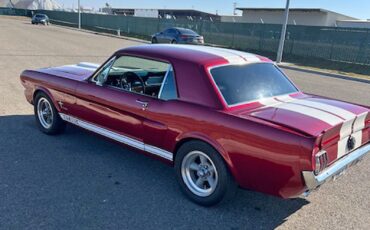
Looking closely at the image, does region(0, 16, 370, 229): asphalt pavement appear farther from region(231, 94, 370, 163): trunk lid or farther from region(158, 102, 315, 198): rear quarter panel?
region(231, 94, 370, 163): trunk lid

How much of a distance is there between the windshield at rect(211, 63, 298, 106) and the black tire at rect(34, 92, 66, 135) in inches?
104

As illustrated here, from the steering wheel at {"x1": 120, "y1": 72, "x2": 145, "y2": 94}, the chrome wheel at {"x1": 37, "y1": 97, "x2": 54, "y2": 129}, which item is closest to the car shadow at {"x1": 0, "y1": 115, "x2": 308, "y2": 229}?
the chrome wheel at {"x1": 37, "y1": 97, "x2": 54, "y2": 129}

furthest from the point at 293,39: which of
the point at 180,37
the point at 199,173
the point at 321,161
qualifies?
the point at 321,161

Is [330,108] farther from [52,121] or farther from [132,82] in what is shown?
[52,121]

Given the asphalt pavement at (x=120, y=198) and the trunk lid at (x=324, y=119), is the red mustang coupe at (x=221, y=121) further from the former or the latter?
the asphalt pavement at (x=120, y=198)

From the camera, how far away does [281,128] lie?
2.86 metres

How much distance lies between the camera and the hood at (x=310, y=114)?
9.52 feet

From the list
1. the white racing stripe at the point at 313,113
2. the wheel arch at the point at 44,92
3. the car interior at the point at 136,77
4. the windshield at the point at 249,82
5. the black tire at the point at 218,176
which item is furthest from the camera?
the wheel arch at the point at 44,92

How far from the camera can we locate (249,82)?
3658 mm

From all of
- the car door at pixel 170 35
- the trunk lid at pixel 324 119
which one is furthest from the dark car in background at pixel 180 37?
the trunk lid at pixel 324 119

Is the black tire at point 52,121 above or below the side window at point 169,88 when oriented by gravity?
below

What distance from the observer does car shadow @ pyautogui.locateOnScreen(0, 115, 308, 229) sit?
309 cm

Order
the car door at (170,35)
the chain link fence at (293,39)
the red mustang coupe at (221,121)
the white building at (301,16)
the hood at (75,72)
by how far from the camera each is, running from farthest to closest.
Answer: the white building at (301,16)
the car door at (170,35)
the chain link fence at (293,39)
the hood at (75,72)
the red mustang coupe at (221,121)

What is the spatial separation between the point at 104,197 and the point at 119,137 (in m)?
0.83
